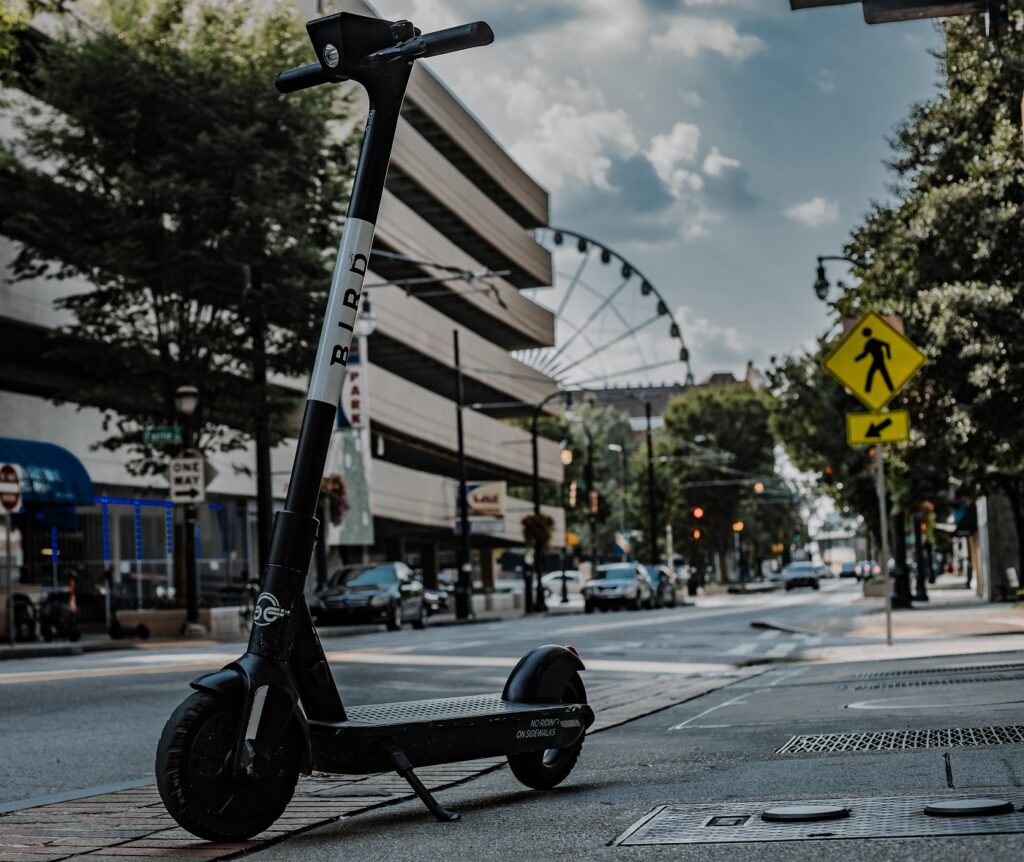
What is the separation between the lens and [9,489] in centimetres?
2347

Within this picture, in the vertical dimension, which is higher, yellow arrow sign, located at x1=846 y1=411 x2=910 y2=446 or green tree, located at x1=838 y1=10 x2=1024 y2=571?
green tree, located at x1=838 y1=10 x2=1024 y2=571

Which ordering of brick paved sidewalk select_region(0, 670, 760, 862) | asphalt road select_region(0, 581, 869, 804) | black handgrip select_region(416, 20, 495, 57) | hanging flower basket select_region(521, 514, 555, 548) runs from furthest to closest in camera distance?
hanging flower basket select_region(521, 514, 555, 548) < asphalt road select_region(0, 581, 869, 804) < black handgrip select_region(416, 20, 495, 57) < brick paved sidewalk select_region(0, 670, 760, 862)

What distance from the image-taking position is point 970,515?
173 feet

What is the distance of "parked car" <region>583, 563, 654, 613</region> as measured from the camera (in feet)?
164

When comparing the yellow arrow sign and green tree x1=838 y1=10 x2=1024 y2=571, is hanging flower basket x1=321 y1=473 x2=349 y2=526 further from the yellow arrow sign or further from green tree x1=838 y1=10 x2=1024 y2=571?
the yellow arrow sign

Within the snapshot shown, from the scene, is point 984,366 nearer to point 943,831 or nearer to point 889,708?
point 889,708

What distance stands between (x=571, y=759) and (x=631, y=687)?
24.3 feet

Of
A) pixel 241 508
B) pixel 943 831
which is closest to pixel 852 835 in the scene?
pixel 943 831

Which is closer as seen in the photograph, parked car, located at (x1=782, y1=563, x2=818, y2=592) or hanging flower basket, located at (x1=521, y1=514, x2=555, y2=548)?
hanging flower basket, located at (x1=521, y1=514, x2=555, y2=548)

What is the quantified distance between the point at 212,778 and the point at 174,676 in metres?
12.2

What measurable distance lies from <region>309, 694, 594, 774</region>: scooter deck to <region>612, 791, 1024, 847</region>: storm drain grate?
749 millimetres

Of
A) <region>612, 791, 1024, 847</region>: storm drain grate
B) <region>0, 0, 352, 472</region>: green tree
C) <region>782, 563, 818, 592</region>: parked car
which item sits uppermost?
<region>0, 0, 352, 472</region>: green tree

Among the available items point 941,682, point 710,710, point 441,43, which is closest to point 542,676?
point 441,43

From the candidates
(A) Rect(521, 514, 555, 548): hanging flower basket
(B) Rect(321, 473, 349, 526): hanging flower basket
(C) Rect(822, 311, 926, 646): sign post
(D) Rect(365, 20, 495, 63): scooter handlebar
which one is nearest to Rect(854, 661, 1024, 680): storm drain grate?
(C) Rect(822, 311, 926, 646): sign post
